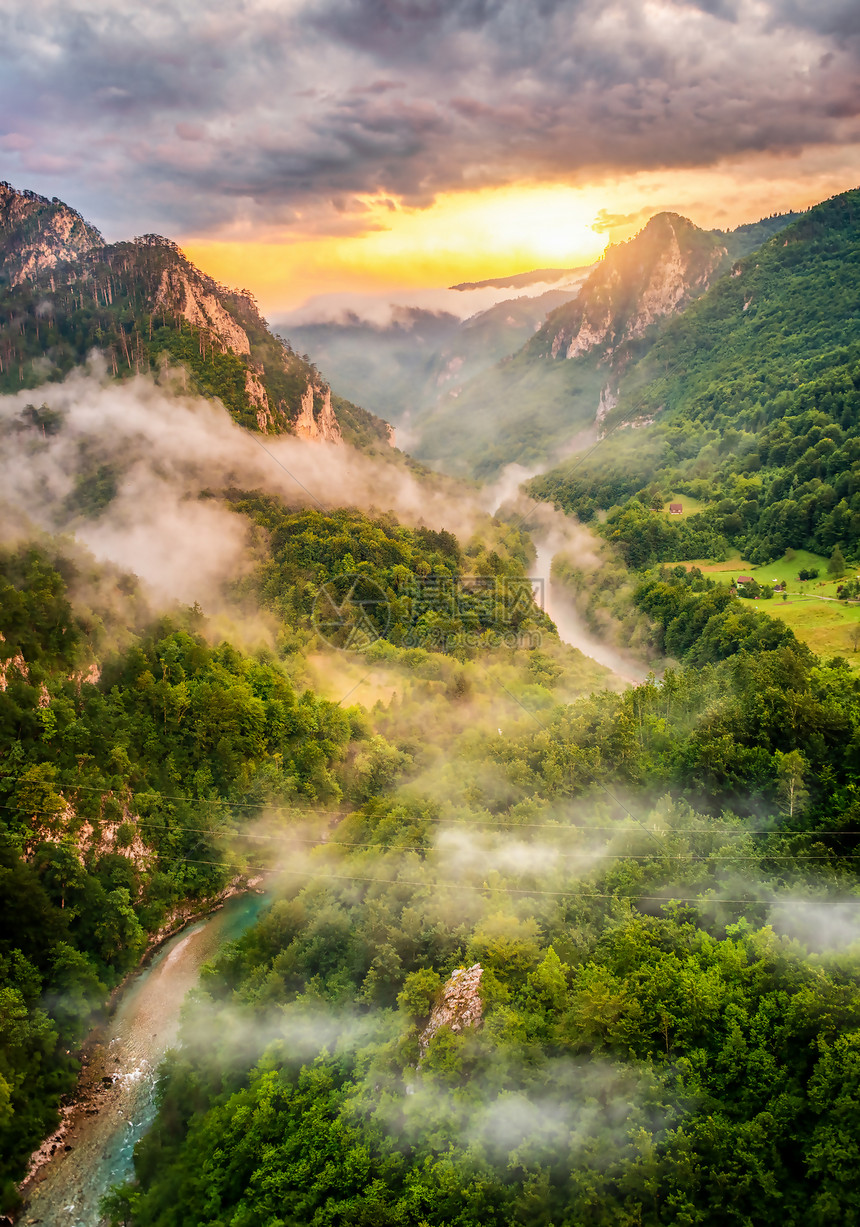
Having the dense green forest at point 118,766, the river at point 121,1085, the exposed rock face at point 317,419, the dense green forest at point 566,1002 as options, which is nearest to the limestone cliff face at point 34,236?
the exposed rock face at point 317,419

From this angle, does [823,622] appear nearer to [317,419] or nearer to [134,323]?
[317,419]

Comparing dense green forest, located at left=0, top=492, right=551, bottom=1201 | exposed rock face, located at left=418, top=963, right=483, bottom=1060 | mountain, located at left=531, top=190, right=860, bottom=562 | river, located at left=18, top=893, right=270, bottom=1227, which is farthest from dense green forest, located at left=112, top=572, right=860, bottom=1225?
mountain, located at left=531, top=190, right=860, bottom=562

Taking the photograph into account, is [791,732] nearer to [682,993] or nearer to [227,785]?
[682,993]

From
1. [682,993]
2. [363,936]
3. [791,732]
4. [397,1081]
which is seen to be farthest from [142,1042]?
[791,732]

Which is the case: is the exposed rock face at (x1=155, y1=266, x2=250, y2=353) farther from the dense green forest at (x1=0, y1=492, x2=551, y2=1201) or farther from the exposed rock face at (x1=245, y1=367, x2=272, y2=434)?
the dense green forest at (x1=0, y1=492, x2=551, y2=1201)

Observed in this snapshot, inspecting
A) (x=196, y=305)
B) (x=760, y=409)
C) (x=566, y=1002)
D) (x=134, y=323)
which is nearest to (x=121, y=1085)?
(x=566, y=1002)
